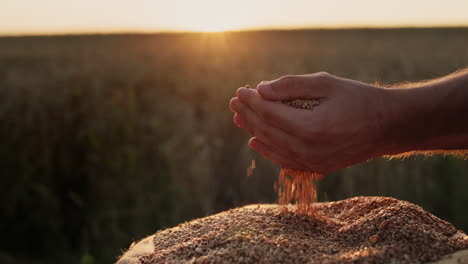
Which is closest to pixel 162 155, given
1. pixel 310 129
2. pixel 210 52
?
pixel 210 52

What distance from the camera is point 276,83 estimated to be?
1888 millimetres

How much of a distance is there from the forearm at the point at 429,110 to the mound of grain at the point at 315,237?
0.31m

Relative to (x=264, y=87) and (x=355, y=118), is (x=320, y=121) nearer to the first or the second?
(x=355, y=118)

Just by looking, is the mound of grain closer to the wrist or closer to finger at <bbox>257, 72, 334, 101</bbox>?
the wrist

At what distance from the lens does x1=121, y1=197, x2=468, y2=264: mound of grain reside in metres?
1.63

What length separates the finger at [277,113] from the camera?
1808mm

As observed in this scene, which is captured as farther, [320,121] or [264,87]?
[264,87]

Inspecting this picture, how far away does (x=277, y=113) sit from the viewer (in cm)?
186

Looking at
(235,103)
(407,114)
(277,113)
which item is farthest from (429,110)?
(235,103)

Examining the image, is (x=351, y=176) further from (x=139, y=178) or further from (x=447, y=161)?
(x=139, y=178)

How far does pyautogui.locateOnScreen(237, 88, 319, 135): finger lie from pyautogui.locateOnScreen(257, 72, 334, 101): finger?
0.11ft

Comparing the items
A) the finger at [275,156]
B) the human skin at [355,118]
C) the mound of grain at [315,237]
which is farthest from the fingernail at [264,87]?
the mound of grain at [315,237]

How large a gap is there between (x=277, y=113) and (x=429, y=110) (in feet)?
1.78

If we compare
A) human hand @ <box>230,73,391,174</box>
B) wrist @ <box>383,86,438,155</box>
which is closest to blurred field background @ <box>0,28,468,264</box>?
human hand @ <box>230,73,391,174</box>
